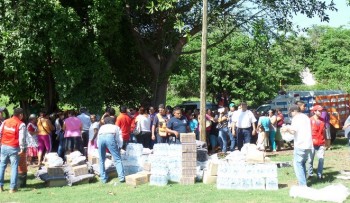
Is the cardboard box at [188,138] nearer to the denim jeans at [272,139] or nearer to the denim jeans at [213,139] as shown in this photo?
the denim jeans at [213,139]

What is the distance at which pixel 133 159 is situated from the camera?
1270 centimetres

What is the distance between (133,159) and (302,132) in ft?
15.1

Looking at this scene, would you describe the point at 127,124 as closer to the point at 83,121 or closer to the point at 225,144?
the point at 83,121

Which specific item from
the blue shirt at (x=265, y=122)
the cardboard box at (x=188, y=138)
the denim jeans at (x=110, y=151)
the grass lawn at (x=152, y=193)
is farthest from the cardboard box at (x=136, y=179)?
the blue shirt at (x=265, y=122)

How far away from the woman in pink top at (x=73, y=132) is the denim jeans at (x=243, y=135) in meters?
→ 4.86

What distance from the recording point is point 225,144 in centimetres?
1659

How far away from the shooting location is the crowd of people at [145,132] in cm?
1074

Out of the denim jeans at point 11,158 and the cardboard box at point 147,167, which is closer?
the denim jeans at point 11,158

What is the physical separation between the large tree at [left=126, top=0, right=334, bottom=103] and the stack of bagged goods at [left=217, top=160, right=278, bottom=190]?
394 inches

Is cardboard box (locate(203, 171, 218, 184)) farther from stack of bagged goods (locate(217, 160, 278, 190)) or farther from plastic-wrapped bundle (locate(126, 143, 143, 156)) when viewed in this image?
plastic-wrapped bundle (locate(126, 143, 143, 156))

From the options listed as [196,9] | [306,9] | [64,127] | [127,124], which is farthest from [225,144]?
[306,9]

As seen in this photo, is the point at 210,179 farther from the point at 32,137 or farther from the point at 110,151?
the point at 32,137

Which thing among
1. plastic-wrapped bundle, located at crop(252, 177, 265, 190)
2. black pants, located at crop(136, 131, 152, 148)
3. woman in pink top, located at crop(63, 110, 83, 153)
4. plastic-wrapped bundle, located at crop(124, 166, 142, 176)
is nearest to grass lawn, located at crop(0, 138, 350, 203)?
plastic-wrapped bundle, located at crop(252, 177, 265, 190)

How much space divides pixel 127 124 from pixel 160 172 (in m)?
3.08
